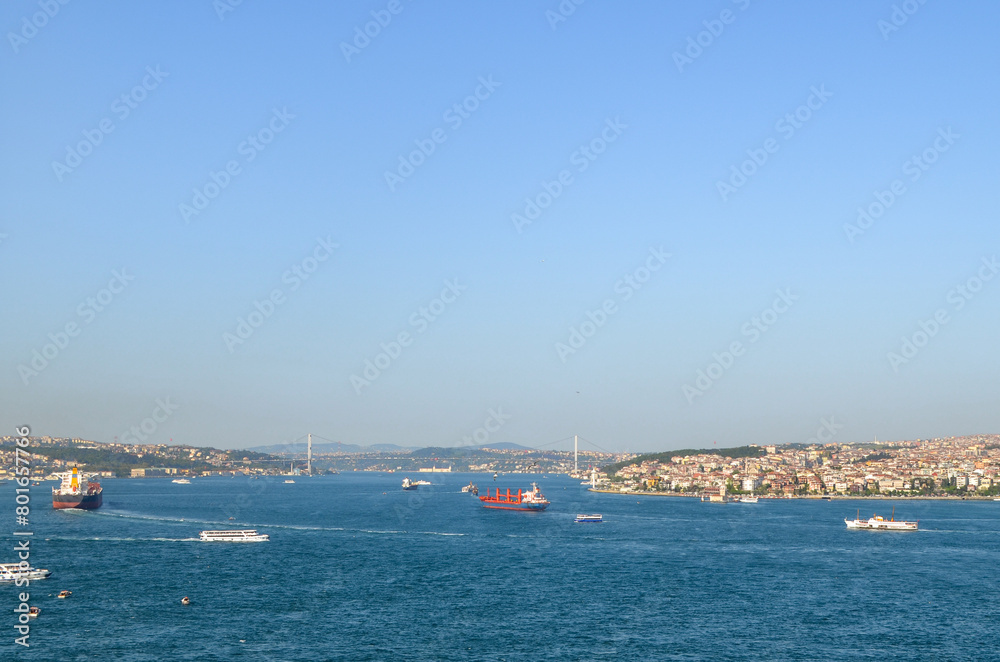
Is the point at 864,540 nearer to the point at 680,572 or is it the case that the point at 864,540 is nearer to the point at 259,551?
the point at 680,572

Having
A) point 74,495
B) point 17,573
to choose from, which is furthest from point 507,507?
point 17,573

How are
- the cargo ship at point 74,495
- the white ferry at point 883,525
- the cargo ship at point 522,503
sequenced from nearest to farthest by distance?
the white ferry at point 883,525 < the cargo ship at point 74,495 < the cargo ship at point 522,503

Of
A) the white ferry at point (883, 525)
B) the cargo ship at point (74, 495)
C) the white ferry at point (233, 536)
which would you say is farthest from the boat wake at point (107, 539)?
the white ferry at point (883, 525)

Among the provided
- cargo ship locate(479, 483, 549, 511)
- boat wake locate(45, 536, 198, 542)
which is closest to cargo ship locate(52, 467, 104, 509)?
boat wake locate(45, 536, 198, 542)

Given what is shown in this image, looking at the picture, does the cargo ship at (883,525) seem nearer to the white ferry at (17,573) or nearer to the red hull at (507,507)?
the red hull at (507,507)

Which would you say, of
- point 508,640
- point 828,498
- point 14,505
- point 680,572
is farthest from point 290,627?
point 828,498

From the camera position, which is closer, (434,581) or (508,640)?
(508,640)

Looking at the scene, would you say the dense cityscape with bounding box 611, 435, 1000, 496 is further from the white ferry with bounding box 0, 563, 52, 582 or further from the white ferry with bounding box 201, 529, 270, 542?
the white ferry with bounding box 0, 563, 52, 582
